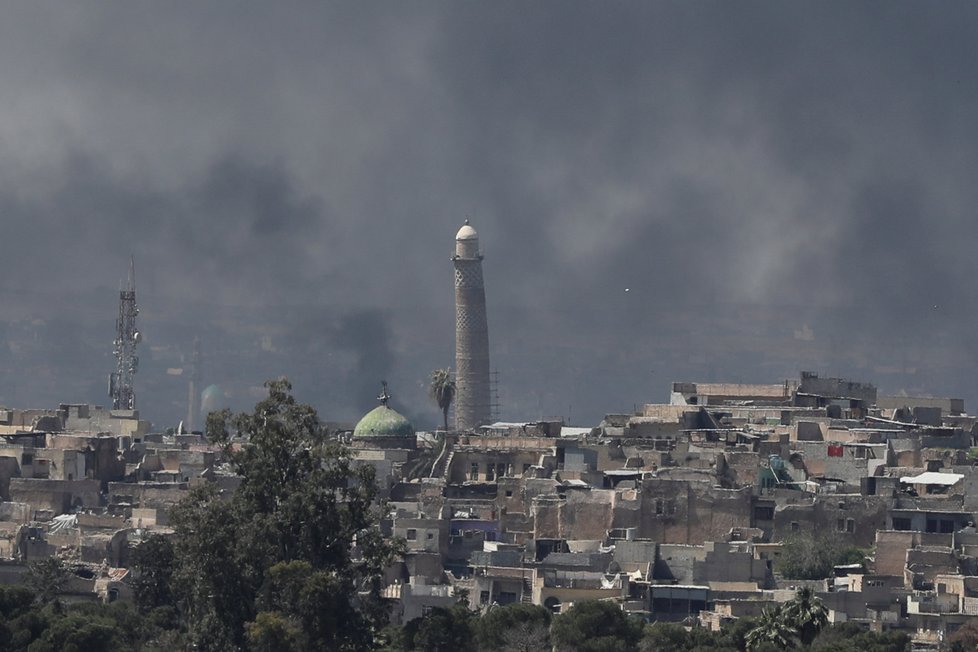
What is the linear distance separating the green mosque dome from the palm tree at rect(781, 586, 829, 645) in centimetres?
5014

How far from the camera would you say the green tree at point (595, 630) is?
267 ft

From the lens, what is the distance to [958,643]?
280 feet

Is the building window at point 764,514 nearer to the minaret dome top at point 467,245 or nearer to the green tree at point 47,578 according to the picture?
the green tree at point 47,578

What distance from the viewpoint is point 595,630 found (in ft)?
271

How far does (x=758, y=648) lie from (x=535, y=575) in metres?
18.0

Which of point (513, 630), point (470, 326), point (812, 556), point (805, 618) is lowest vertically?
point (513, 630)

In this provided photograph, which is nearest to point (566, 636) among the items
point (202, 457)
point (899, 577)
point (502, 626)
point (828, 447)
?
point (502, 626)

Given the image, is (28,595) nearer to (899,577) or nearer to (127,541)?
(127,541)

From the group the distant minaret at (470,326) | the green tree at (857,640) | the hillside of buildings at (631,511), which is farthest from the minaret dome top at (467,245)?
the green tree at (857,640)

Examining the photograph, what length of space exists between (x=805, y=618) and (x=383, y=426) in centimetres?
5208

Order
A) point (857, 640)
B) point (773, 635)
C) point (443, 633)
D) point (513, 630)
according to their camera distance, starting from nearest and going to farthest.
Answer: point (443, 633)
point (773, 635)
point (513, 630)
point (857, 640)

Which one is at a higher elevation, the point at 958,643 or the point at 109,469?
the point at 109,469

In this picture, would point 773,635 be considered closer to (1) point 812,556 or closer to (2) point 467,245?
(1) point 812,556

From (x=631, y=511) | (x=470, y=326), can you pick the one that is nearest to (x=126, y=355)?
(x=470, y=326)
